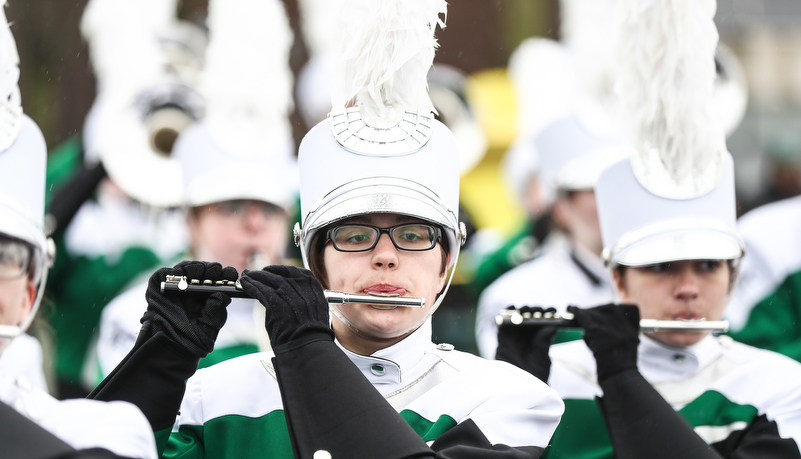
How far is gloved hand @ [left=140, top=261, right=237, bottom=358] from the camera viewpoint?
11.1 ft

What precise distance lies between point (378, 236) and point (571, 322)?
1.20 metres

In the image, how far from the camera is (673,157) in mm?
4590

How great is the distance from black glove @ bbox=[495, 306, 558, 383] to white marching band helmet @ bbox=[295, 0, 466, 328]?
0.85 m

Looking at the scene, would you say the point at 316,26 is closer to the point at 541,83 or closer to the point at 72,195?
the point at 541,83

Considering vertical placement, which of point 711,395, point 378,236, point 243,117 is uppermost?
point 243,117

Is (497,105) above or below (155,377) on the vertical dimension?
above

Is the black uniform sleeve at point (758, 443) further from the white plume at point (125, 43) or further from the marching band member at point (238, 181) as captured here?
the white plume at point (125, 43)

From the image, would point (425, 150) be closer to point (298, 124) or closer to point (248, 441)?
point (248, 441)

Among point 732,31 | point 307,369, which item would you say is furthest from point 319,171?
point 732,31

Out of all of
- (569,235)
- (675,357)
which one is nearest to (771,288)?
(569,235)

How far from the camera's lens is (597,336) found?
13.7ft

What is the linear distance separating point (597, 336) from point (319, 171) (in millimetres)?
1281

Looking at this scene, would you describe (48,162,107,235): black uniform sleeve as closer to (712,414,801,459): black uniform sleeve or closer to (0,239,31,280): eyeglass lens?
(0,239,31,280): eyeglass lens

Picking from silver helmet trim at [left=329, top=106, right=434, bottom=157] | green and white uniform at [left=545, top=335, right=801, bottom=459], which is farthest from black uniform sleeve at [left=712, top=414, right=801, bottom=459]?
silver helmet trim at [left=329, top=106, right=434, bottom=157]
